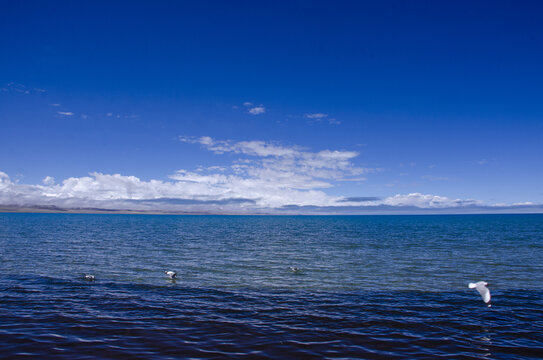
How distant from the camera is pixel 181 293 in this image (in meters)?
23.1

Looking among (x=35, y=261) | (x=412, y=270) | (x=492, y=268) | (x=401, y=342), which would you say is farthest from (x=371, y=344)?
(x=35, y=261)

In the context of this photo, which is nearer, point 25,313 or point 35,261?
point 25,313

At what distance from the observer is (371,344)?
48.3 feet

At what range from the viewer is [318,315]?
60.5ft

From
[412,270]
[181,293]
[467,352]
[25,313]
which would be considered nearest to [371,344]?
[467,352]

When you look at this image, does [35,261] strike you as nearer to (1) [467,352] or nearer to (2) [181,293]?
(2) [181,293]

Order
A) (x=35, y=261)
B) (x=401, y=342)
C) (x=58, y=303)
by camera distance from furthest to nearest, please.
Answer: (x=35, y=261) → (x=58, y=303) → (x=401, y=342)

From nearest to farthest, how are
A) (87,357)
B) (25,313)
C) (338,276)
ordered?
(87,357)
(25,313)
(338,276)

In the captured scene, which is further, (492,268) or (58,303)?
(492,268)

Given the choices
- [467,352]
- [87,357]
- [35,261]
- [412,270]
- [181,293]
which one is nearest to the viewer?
[87,357]

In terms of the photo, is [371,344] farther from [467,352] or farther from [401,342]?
[467,352]

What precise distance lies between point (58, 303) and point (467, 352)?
70.6 feet

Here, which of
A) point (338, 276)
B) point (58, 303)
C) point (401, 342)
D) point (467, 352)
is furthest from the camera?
point (338, 276)

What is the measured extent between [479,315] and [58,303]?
24023mm
